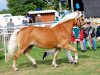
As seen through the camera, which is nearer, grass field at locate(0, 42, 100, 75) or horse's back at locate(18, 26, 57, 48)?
grass field at locate(0, 42, 100, 75)

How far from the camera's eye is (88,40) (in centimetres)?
1873

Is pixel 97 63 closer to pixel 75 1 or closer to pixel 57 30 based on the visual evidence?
pixel 57 30

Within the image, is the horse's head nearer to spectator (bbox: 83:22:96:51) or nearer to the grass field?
the grass field

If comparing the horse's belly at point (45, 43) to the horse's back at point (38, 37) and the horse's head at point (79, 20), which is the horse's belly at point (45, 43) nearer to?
the horse's back at point (38, 37)

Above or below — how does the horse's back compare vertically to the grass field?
above

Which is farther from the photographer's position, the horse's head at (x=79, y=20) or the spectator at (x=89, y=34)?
the spectator at (x=89, y=34)

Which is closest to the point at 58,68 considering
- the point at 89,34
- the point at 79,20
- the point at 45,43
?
the point at 45,43

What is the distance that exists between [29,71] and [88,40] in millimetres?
7607

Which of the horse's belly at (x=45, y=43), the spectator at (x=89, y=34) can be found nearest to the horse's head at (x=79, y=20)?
the horse's belly at (x=45, y=43)

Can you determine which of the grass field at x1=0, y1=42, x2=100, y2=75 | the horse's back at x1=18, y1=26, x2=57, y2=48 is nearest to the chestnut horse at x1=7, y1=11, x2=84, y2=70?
the horse's back at x1=18, y1=26, x2=57, y2=48

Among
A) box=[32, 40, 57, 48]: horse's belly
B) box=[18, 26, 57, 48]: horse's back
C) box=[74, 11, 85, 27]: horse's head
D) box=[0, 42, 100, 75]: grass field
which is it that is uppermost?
box=[74, 11, 85, 27]: horse's head

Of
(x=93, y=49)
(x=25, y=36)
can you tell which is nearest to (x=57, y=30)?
(x=25, y=36)

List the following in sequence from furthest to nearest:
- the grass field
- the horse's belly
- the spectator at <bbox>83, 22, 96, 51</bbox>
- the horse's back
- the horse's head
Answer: the spectator at <bbox>83, 22, 96, 51</bbox> → the horse's head → the horse's belly → the horse's back → the grass field

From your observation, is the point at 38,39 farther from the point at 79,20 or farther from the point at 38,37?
the point at 79,20
